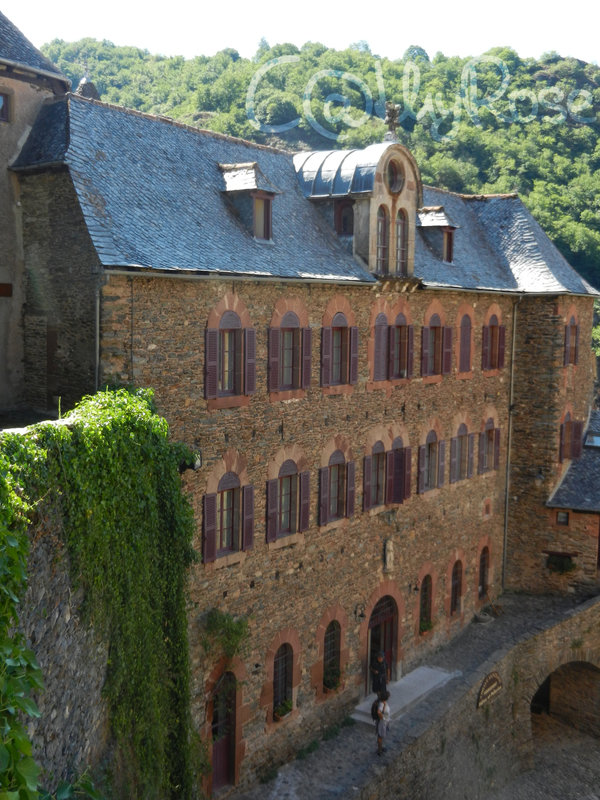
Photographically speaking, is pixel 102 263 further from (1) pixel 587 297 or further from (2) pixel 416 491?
(1) pixel 587 297

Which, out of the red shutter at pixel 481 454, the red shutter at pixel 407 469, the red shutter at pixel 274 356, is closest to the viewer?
the red shutter at pixel 274 356

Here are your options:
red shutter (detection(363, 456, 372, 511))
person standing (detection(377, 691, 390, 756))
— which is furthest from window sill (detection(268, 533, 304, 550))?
person standing (detection(377, 691, 390, 756))

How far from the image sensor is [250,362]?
59.7ft

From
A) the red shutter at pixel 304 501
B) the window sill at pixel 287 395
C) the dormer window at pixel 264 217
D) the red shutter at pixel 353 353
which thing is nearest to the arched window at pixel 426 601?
the red shutter at pixel 304 501

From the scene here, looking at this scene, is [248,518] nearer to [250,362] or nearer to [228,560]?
[228,560]

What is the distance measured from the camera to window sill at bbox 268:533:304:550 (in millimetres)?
19297

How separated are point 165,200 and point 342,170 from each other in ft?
19.8

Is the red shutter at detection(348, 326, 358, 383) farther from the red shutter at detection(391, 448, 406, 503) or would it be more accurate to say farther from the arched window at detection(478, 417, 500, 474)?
the arched window at detection(478, 417, 500, 474)

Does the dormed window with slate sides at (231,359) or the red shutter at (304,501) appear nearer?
the dormed window with slate sides at (231,359)

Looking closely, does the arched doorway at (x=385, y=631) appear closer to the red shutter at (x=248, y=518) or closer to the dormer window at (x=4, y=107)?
the red shutter at (x=248, y=518)

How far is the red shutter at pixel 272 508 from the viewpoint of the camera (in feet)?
62.5

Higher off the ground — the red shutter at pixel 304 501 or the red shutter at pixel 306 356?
the red shutter at pixel 306 356

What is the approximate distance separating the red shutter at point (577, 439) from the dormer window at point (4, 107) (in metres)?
20.6

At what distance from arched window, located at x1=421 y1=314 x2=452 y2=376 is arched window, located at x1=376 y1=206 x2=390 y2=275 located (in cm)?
271
